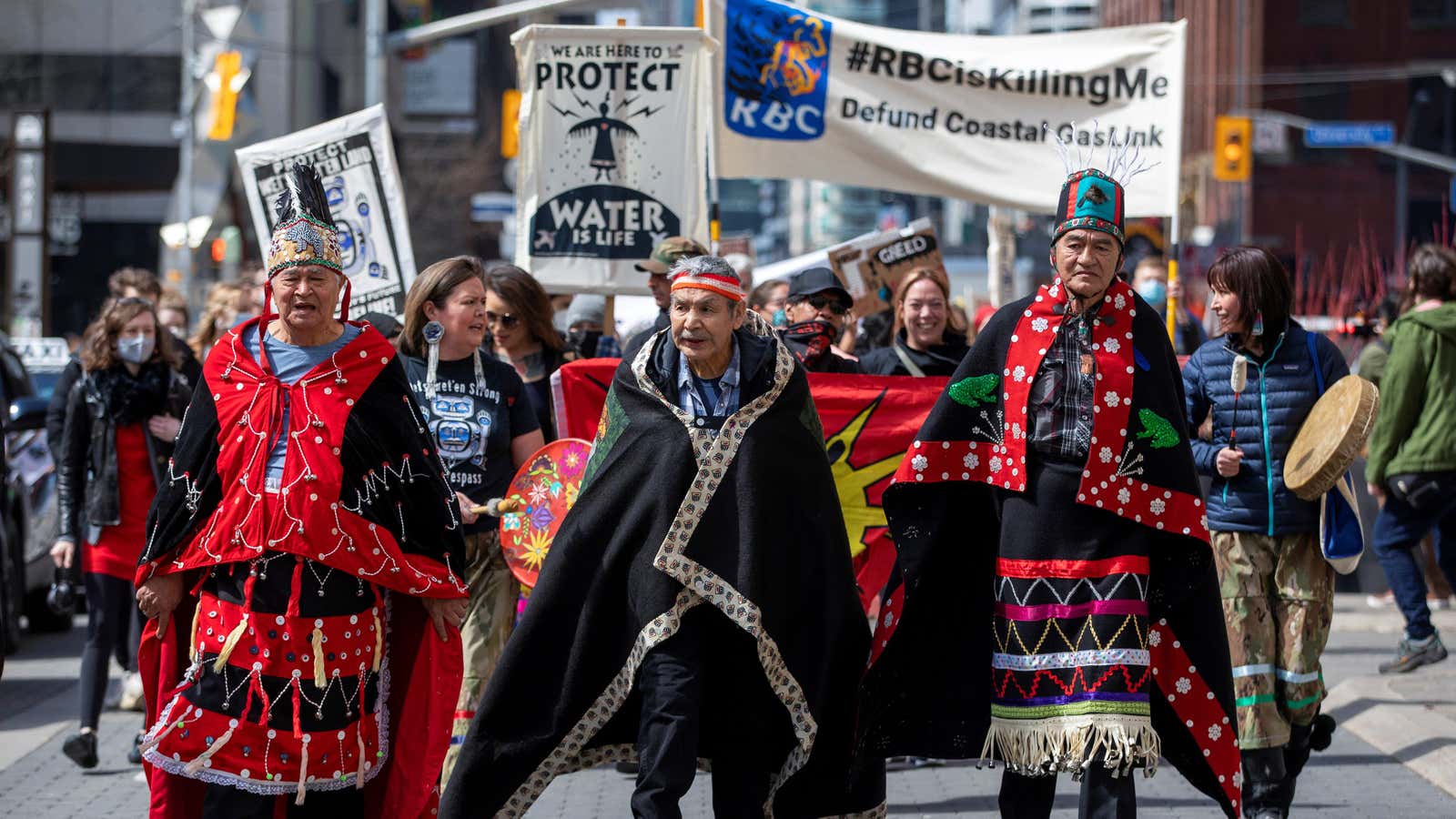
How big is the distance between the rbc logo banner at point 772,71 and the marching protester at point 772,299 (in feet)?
2.62

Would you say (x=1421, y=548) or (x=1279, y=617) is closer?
(x=1279, y=617)

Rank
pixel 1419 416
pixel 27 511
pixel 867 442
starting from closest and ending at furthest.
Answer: pixel 867 442 < pixel 1419 416 < pixel 27 511

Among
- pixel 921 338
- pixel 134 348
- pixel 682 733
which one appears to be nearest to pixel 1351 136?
pixel 921 338

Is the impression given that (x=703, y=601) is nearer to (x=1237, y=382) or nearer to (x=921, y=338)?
(x=1237, y=382)

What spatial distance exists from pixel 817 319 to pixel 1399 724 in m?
3.26

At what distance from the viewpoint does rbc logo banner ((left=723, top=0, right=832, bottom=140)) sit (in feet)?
32.3

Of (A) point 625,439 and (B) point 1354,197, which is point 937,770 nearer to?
(A) point 625,439

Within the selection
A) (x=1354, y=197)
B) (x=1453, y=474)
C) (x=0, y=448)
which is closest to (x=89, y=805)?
(x=0, y=448)

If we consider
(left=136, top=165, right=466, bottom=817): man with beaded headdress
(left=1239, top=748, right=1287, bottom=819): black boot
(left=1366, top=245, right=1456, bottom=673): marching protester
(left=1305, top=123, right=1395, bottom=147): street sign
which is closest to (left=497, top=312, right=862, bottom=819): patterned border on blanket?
(left=136, top=165, right=466, bottom=817): man with beaded headdress

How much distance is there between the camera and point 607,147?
31.2 ft

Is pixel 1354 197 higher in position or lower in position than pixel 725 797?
higher

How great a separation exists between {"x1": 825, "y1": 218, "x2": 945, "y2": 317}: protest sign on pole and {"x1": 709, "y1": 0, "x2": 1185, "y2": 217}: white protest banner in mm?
1302

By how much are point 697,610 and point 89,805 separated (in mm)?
3144

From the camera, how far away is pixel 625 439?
228 inches
